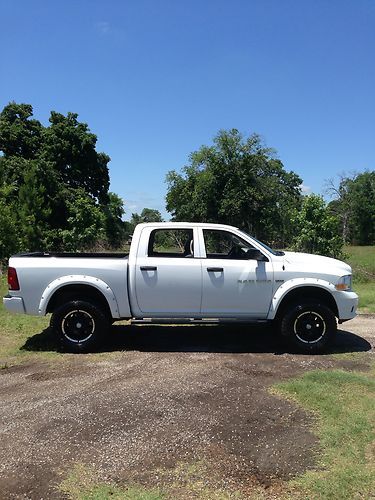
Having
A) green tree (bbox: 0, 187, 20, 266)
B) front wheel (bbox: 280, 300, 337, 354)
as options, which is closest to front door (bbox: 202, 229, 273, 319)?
front wheel (bbox: 280, 300, 337, 354)

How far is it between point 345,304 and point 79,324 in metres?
3.99

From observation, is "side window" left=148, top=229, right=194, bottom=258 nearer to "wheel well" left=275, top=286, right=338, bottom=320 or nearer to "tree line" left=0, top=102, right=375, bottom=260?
"wheel well" left=275, top=286, right=338, bottom=320

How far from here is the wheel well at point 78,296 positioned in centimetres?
707

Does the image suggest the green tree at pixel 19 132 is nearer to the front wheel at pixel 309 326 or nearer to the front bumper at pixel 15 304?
the front bumper at pixel 15 304

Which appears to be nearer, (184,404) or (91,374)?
(184,404)

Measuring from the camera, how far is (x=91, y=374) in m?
5.98

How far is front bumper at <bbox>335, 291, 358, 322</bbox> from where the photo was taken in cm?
703

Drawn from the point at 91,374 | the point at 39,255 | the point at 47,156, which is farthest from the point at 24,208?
the point at 91,374

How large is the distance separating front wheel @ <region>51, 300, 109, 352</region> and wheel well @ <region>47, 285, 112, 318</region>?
0.10m

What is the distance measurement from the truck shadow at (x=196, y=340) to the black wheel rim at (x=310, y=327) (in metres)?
0.29

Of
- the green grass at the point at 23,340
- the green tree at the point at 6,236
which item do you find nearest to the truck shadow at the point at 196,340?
the green grass at the point at 23,340

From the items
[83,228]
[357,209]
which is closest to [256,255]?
[83,228]

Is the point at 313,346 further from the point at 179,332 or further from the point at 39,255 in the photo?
the point at 39,255

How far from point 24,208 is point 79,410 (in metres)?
29.3
